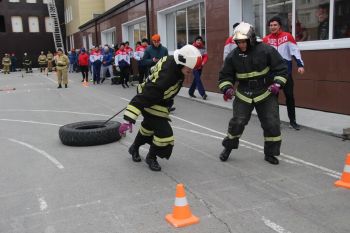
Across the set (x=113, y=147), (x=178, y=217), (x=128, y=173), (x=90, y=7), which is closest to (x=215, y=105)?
(x=113, y=147)

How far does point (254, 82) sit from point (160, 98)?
1396 millimetres

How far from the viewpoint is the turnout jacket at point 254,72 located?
5.87 meters

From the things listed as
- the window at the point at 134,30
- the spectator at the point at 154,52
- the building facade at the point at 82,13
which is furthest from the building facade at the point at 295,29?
the building facade at the point at 82,13

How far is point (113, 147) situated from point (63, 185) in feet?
6.79

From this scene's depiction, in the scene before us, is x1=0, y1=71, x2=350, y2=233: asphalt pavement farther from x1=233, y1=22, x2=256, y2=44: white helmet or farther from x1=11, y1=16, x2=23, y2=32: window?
x1=11, y1=16, x2=23, y2=32: window

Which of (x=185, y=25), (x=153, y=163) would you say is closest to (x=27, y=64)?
(x=185, y=25)

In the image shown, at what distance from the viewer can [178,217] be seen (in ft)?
13.7

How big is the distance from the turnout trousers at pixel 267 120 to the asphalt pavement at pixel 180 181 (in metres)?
0.32

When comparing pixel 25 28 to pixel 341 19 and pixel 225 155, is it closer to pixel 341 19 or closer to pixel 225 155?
pixel 341 19

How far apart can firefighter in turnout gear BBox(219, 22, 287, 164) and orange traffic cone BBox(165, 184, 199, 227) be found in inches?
86.8

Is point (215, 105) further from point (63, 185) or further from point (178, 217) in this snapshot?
point (178, 217)

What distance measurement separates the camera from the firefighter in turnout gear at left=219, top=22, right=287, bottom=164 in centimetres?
585

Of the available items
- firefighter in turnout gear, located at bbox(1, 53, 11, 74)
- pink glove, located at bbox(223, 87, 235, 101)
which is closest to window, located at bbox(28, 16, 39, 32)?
firefighter in turnout gear, located at bbox(1, 53, 11, 74)

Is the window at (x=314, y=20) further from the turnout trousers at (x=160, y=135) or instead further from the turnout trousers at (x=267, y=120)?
the turnout trousers at (x=160, y=135)
